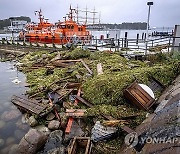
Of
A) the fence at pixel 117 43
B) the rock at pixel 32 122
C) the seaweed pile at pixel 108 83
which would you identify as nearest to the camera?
the seaweed pile at pixel 108 83

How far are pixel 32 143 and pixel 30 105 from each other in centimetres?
Answer: 284

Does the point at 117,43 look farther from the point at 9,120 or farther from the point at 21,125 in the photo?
the point at 21,125

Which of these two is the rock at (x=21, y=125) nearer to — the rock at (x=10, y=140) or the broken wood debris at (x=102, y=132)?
the rock at (x=10, y=140)

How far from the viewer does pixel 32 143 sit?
19.4 ft

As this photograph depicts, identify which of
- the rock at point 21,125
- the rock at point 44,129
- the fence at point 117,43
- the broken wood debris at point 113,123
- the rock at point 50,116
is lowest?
the rock at point 21,125

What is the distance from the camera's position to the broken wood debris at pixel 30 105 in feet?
25.8

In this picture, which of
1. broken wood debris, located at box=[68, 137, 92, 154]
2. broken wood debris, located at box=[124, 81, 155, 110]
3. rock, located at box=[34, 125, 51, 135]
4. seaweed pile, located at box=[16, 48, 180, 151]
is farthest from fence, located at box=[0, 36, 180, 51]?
rock, located at box=[34, 125, 51, 135]

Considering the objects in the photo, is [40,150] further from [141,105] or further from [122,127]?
[141,105]

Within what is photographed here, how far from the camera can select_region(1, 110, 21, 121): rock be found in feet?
26.9

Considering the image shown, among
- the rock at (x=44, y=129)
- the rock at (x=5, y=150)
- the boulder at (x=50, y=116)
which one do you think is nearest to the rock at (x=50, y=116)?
the boulder at (x=50, y=116)

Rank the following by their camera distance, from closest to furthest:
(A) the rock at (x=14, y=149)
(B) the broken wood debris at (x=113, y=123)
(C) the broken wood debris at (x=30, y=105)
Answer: (B) the broken wood debris at (x=113, y=123), (A) the rock at (x=14, y=149), (C) the broken wood debris at (x=30, y=105)

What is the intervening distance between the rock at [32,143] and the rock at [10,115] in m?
2.54

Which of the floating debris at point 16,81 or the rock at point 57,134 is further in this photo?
the floating debris at point 16,81

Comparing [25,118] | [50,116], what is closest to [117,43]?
[50,116]
